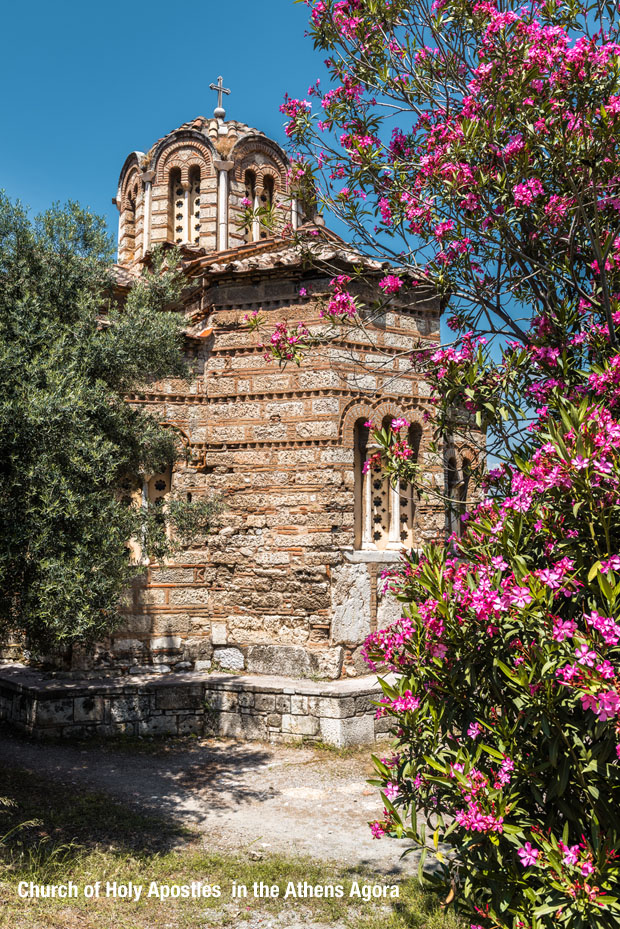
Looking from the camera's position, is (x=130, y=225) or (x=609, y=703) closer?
(x=609, y=703)

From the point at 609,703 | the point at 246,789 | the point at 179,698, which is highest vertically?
the point at 609,703

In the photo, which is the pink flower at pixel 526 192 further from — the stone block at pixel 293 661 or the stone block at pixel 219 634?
the stone block at pixel 219 634

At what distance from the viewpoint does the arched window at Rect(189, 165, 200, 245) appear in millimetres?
15781

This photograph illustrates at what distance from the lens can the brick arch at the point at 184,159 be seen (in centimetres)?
1603

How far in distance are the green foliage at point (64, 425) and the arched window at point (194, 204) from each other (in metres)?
8.84

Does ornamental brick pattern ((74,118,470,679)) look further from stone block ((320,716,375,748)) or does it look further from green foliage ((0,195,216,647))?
green foliage ((0,195,216,647))

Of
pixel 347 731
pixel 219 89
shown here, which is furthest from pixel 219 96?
pixel 347 731

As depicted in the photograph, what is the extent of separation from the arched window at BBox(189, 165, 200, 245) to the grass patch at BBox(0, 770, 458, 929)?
12.3m

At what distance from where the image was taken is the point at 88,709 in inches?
360

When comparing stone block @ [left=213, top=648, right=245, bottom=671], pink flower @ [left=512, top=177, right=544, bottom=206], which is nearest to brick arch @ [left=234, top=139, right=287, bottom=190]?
stone block @ [left=213, top=648, right=245, bottom=671]

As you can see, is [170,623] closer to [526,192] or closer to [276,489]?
[276,489]

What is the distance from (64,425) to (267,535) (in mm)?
4608

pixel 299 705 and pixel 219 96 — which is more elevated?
pixel 219 96

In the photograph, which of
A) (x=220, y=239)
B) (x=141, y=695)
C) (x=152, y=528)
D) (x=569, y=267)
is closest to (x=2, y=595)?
(x=152, y=528)
